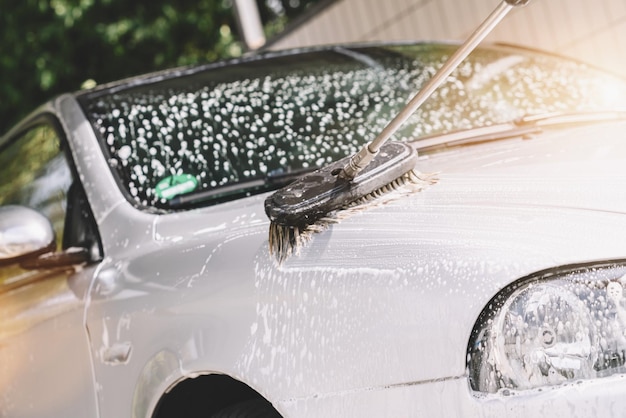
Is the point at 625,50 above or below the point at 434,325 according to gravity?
below

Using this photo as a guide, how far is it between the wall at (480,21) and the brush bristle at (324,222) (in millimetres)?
4119

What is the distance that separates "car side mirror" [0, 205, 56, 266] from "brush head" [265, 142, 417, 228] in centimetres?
77

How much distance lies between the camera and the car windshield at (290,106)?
2.77m

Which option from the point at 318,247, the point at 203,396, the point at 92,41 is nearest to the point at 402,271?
the point at 318,247

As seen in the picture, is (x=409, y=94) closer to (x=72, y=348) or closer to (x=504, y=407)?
(x=72, y=348)

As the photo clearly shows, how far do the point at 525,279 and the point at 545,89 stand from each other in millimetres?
1616

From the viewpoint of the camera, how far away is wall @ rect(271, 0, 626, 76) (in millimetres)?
6074

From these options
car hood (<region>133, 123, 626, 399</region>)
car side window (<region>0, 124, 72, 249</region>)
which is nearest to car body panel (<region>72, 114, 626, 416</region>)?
car hood (<region>133, 123, 626, 399</region>)

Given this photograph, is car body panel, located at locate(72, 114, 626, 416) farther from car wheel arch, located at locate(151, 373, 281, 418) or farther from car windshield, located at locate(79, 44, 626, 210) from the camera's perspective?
car windshield, located at locate(79, 44, 626, 210)

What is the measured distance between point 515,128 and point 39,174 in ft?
4.53

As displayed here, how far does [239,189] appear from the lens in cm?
266

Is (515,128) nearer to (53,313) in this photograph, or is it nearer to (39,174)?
(53,313)

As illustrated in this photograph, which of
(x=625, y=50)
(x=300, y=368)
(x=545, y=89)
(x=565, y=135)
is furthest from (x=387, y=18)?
(x=300, y=368)

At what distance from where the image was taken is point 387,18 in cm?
783
